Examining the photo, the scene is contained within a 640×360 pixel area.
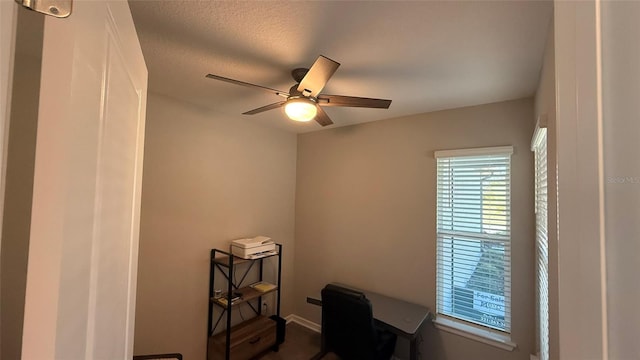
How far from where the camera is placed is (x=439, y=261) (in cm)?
242

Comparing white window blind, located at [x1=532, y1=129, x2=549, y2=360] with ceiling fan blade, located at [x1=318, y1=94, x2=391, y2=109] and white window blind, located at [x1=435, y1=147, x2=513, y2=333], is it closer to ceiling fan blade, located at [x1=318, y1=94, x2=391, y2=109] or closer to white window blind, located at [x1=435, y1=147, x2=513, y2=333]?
white window blind, located at [x1=435, y1=147, x2=513, y2=333]

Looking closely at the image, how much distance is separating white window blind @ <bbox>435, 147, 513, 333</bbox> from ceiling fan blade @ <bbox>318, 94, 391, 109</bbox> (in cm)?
114

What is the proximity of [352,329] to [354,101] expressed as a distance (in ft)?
6.04

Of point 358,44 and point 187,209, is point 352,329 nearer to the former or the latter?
point 187,209

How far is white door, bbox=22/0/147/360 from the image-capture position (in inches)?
14.5

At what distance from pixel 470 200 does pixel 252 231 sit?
2.29 m

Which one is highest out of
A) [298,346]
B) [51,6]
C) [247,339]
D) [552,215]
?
[51,6]

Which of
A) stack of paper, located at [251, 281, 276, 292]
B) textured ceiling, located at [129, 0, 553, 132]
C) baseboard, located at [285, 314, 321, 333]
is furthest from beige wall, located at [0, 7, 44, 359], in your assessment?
baseboard, located at [285, 314, 321, 333]

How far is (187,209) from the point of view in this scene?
2.38 m

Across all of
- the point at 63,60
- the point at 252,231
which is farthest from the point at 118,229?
the point at 252,231

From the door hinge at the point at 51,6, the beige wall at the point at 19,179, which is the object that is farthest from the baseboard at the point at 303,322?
the door hinge at the point at 51,6

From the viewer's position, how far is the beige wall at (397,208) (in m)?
2.06

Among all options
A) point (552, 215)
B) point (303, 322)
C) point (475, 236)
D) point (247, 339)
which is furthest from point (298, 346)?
point (552, 215)

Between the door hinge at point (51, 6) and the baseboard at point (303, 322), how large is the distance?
137 inches
